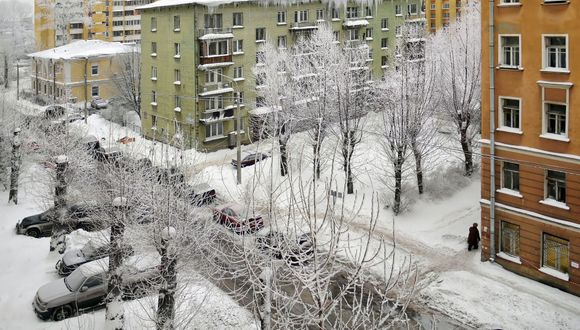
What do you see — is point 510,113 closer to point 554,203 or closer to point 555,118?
point 555,118

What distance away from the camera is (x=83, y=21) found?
264 feet

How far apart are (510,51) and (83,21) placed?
244ft

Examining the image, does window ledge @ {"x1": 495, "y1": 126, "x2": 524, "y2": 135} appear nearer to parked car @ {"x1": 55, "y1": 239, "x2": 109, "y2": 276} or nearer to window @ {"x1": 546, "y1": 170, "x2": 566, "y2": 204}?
window @ {"x1": 546, "y1": 170, "x2": 566, "y2": 204}

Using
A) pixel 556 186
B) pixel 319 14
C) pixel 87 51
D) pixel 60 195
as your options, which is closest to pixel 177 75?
pixel 319 14

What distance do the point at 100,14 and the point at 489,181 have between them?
78.9 meters

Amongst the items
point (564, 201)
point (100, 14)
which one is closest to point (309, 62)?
point (564, 201)

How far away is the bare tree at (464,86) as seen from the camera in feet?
96.9

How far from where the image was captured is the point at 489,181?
21.5m

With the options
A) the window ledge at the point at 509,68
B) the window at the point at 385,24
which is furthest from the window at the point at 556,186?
the window at the point at 385,24

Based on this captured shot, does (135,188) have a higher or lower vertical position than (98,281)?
higher

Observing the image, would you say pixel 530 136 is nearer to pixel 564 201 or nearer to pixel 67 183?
pixel 564 201

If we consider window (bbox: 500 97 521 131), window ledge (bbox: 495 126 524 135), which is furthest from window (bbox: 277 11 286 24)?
window ledge (bbox: 495 126 524 135)

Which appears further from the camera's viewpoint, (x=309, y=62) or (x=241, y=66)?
(x=241, y=66)

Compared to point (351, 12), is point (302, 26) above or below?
below
